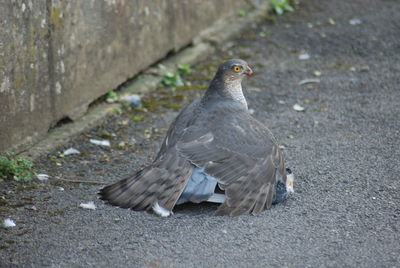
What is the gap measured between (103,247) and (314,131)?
8.57 feet

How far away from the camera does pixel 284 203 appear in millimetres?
4664

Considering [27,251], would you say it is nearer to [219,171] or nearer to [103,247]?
[103,247]

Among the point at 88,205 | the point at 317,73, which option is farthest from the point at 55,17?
the point at 317,73

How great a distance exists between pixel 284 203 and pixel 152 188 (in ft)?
2.94

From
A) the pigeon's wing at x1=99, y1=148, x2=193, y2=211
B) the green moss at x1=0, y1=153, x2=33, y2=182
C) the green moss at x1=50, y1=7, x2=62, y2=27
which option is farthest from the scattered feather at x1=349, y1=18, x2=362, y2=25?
the green moss at x1=0, y1=153, x2=33, y2=182

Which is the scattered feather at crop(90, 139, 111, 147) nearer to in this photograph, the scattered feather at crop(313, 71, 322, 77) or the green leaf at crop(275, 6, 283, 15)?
the scattered feather at crop(313, 71, 322, 77)

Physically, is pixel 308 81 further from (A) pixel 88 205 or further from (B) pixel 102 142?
(A) pixel 88 205

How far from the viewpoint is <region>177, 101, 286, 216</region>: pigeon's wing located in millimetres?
4500

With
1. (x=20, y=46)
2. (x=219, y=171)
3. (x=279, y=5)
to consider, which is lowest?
(x=279, y=5)

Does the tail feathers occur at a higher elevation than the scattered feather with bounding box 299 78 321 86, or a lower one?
higher

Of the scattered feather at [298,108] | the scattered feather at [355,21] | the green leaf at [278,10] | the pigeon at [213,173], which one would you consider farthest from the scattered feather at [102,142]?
the scattered feather at [355,21]

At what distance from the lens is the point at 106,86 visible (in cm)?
667

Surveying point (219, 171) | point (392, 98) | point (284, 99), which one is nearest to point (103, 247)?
point (219, 171)

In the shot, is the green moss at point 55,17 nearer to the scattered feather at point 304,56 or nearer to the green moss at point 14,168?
the green moss at point 14,168
